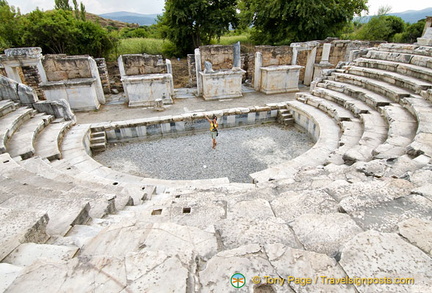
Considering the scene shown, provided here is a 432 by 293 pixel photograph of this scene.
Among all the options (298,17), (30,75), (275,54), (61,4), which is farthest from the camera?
(61,4)

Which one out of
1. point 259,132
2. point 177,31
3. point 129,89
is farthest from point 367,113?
point 177,31

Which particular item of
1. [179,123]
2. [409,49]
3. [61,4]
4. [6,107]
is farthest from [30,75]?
[61,4]

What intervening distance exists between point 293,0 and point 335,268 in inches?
672

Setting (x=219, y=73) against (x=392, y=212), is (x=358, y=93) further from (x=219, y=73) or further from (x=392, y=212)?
(x=392, y=212)

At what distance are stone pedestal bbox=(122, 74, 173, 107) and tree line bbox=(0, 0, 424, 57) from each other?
6853 mm

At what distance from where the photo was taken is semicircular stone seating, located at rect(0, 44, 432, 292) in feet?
4.68

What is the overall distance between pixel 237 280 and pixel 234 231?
2.06ft

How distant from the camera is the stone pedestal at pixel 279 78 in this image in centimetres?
1162

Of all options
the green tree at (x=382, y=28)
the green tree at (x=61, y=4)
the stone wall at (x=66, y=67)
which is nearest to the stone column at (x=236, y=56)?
the stone wall at (x=66, y=67)

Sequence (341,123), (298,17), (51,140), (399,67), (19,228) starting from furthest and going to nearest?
(298,17), (399,67), (341,123), (51,140), (19,228)

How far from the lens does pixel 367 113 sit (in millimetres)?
6750

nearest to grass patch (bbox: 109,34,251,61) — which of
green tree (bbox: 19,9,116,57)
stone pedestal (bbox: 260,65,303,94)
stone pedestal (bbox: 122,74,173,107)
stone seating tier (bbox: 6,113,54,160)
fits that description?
green tree (bbox: 19,9,116,57)

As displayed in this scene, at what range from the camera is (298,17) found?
15.6m

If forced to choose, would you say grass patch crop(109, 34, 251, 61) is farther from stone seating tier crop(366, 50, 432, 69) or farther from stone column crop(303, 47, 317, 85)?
stone seating tier crop(366, 50, 432, 69)
